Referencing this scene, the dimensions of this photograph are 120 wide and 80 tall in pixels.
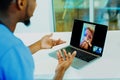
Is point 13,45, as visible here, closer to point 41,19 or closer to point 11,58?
point 11,58

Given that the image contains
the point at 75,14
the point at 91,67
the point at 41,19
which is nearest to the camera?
the point at 91,67

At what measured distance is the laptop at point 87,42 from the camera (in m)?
1.20

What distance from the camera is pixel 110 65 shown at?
1.15 metres

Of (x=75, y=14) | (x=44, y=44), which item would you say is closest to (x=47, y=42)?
(x=44, y=44)

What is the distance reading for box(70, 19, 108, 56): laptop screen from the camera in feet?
3.97

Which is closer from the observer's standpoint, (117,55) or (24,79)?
(24,79)

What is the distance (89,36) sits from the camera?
1.25 meters

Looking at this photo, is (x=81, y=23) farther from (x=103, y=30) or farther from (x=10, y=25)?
(x=10, y=25)

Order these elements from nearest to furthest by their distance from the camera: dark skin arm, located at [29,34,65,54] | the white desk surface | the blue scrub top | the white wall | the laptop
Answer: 1. the blue scrub top
2. the white desk surface
3. the laptop
4. dark skin arm, located at [29,34,65,54]
5. the white wall

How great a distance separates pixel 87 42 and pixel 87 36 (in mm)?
30

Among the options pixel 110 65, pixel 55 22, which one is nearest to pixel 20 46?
pixel 110 65

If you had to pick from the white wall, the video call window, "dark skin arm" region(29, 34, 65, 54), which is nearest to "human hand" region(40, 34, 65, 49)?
"dark skin arm" region(29, 34, 65, 54)

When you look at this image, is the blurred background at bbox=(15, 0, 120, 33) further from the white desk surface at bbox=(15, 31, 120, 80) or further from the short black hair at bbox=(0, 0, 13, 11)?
the short black hair at bbox=(0, 0, 13, 11)

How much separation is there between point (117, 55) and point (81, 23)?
25 centimetres
